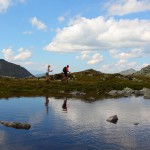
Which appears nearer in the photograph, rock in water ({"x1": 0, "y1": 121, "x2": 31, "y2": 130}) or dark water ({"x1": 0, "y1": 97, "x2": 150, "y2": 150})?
dark water ({"x1": 0, "y1": 97, "x2": 150, "y2": 150})

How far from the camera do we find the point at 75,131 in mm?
26953

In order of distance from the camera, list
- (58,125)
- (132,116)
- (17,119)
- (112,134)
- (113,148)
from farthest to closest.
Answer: (132,116)
(17,119)
(58,125)
(112,134)
(113,148)

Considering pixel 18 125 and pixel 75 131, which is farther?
pixel 18 125

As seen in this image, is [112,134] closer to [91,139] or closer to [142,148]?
[91,139]

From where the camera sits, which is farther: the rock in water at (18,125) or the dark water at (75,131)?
the rock in water at (18,125)

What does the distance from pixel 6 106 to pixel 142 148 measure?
975 inches

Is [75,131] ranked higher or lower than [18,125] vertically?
lower

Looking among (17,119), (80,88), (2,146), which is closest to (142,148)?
(2,146)

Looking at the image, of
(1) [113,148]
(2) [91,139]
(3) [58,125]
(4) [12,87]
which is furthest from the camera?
(4) [12,87]

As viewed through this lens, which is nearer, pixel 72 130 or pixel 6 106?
pixel 72 130

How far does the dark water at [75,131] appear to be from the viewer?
2262 centimetres

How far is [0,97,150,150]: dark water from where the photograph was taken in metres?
22.6

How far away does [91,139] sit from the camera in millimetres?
24219

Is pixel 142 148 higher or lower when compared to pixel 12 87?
lower
